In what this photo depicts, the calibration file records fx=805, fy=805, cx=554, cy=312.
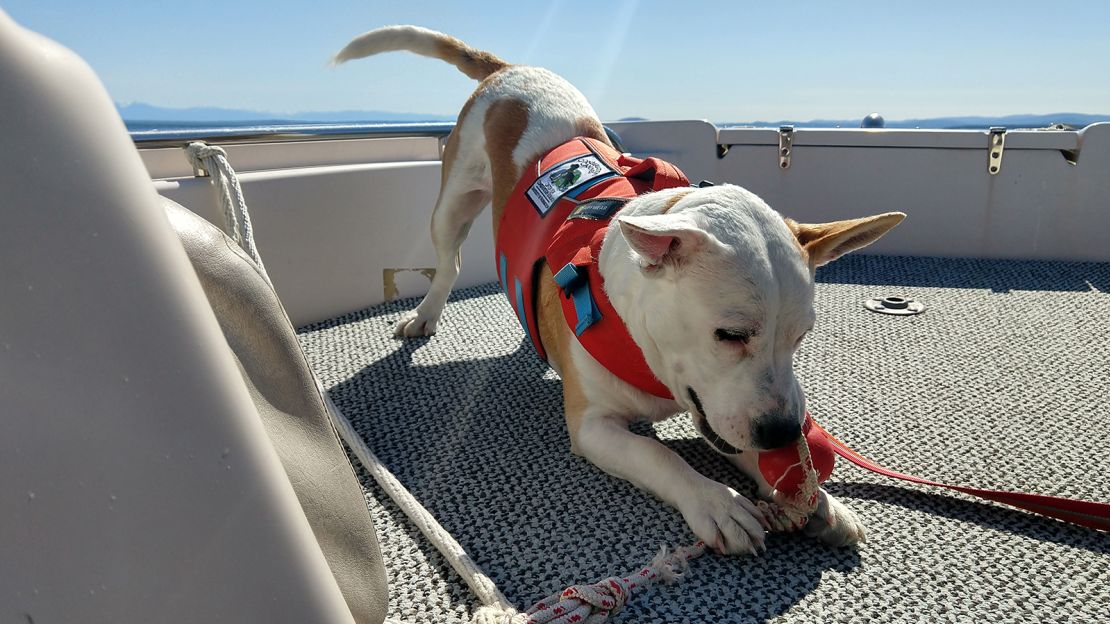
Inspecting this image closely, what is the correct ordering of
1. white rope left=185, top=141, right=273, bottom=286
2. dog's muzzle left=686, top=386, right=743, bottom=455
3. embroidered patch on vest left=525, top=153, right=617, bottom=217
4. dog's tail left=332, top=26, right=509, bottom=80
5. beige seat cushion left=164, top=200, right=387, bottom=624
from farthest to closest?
dog's tail left=332, top=26, right=509, bottom=80, embroidered patch on vest left=525, top=153, right=617, bottom=217, white rope left=185, top=141, right=273, bottom=286, dog's muzzle left=686, top=386, right=743, bottom=455, beige seat cushion left=164, top=200, right=387, bottom=624

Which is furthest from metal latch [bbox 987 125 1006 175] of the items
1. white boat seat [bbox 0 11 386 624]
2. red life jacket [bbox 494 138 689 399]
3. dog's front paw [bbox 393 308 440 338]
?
white boat seat [bbox 0 11 386 624]

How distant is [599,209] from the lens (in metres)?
1.81

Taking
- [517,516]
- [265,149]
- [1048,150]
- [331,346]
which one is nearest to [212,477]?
[517,516]

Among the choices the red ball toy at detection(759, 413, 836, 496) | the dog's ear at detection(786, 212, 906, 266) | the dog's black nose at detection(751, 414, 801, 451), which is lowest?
the red ball toy at detection(759, 413, 836, 496)

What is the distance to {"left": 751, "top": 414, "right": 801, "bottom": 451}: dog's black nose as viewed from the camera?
1.35 m

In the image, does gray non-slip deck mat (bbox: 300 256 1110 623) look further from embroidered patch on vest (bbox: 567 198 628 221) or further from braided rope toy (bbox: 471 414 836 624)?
embroidered patch on vest (bbox: 567 198 628 221)

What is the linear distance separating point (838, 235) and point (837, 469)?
1.69ft

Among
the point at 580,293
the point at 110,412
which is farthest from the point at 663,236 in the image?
the point at 110,412

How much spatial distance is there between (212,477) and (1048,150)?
12.4ft

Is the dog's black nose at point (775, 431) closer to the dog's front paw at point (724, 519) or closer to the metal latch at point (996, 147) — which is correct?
the dog's front paw at point (724, 519)

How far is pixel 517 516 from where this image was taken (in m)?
1.50

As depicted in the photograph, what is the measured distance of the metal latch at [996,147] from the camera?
3.40 metres

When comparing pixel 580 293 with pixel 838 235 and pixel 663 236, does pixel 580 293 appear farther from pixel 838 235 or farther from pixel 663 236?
pixel 838 235

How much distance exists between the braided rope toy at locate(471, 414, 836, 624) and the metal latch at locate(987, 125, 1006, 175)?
2541 millimetres
